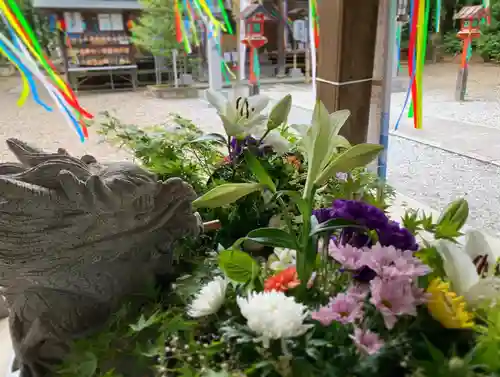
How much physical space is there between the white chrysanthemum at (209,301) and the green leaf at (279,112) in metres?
0.37

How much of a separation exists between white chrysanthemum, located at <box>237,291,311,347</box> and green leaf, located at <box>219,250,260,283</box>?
10 cm

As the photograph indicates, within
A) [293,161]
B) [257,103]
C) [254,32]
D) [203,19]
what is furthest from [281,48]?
[257,103]

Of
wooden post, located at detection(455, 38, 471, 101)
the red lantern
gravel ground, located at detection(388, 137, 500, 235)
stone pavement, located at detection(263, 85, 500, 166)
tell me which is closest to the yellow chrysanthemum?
gravel ground, located at detection(388, 137, 500, 235)

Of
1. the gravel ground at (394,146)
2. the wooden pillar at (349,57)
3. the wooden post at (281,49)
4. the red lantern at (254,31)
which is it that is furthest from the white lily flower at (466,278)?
the wooden post at (281,49)

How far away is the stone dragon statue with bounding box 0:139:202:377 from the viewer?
542 mm

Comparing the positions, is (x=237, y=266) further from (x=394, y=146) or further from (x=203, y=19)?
(x=394, y=146)

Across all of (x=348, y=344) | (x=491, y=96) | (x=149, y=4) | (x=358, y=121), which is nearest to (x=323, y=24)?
(x=358, y=121)

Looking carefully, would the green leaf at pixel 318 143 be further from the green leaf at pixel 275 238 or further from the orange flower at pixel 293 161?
the orange flower at pixel 293 161

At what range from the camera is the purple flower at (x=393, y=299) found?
0.43 meters

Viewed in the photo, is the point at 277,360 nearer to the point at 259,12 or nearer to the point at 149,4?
the point at 259,12

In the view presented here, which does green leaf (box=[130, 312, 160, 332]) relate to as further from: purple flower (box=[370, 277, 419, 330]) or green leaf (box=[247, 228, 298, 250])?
purple flower (box=[370, 277, 419, 330])

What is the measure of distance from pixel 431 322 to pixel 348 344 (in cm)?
9

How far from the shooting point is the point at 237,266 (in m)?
0.56

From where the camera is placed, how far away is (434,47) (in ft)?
13.2
